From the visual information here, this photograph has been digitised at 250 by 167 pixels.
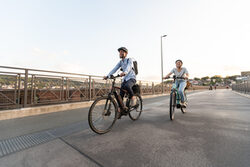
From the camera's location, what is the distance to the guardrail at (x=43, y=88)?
12.7 feet

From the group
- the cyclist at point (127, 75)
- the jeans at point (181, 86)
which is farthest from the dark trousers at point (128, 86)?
the jeans at point (181, 86)

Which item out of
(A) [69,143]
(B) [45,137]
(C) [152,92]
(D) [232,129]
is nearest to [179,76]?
(D) [232,129]

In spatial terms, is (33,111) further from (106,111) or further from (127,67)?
(127,67)

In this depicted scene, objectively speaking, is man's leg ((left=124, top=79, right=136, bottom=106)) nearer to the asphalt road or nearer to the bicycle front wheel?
the bicycle front wheel

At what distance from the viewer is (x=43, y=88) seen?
4922mm

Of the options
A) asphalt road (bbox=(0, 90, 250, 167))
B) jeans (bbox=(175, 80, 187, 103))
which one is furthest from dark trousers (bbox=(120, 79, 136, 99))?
jeans (bbox=(175, 80, 187, 103))

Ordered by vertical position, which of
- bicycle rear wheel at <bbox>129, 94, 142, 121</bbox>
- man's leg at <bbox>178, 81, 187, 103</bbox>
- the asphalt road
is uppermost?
man's leg at <bbox>178, 81, 187, 103</bbox>

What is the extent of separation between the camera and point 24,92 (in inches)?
158

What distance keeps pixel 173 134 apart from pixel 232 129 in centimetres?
133

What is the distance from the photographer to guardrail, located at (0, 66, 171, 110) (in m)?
3.86

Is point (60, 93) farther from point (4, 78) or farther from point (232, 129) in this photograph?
point (232, 129)

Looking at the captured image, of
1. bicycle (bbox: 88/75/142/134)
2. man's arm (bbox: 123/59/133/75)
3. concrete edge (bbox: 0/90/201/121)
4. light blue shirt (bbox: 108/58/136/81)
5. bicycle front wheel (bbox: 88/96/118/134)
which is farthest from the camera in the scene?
concrete edge (bbox: 0/90/201/121)

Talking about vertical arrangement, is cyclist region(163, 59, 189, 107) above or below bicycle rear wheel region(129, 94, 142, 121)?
above

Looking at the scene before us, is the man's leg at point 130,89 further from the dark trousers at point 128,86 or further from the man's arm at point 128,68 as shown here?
the man's arm at point 128,68
